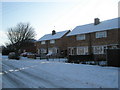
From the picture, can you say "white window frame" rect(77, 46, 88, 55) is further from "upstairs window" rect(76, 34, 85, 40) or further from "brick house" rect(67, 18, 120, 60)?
"upstairs window" rect(76, 34, 85, 40)

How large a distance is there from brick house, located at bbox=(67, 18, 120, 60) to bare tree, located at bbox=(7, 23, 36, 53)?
27.7m

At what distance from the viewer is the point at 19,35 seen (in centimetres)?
6172

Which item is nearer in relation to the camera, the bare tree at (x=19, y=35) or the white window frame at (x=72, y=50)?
the white window frame at (x=72, y=50)

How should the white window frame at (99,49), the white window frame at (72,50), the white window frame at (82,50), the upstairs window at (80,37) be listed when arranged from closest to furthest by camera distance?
the white window frame at (99,49) < the white window frame at (82,50) < the upstairs window at (80,37) < the white window frame at (72,50)

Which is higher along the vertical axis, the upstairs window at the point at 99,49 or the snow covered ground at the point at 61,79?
the upstairs window at the point at 99,49

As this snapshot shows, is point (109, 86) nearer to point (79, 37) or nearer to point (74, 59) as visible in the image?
point (74, 59)

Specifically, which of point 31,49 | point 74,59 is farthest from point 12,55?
point 31,49

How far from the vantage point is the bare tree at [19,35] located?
61.4 metres

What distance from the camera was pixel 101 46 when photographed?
106 ft

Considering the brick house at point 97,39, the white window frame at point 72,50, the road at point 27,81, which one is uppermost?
the brick house at point 97,39

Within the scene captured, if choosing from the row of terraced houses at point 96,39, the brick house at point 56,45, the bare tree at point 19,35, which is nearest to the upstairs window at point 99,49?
the row of terraced houses at point 96,39

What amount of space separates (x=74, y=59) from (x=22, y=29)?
4130 centimetres

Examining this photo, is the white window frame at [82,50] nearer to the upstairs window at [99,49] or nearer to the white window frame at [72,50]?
the white window frame at [72,50]

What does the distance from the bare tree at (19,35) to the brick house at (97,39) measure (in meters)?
27.7
